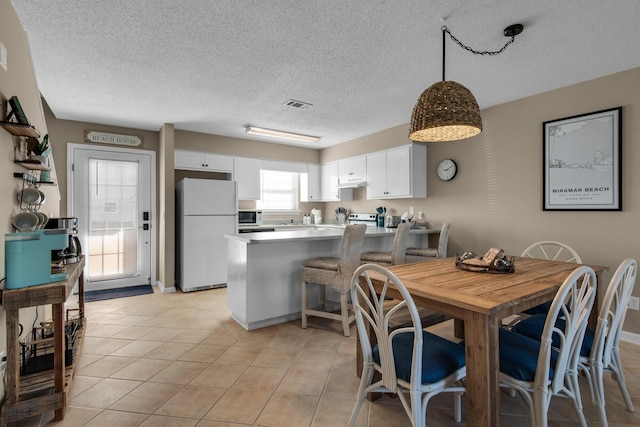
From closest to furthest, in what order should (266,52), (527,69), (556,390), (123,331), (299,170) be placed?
1. (556,390)
2. (266,52)
3. (527,69)
4. (123,331)
5. (299,170)

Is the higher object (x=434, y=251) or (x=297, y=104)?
(x=297, y=104)

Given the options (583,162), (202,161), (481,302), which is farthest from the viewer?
(202,161)

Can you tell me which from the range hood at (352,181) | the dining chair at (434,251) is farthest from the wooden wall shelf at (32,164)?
the range hood at (352,181)

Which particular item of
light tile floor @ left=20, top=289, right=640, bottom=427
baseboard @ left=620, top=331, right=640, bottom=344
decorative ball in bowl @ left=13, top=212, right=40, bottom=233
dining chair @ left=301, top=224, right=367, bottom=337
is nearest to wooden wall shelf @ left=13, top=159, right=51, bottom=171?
decorative ball in bowl @ left=13, top=212, right=40, bottom=233

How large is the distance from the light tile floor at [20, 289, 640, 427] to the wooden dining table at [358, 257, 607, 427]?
1.80 ft

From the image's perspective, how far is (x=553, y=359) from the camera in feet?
4.67

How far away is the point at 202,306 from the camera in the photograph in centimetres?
368

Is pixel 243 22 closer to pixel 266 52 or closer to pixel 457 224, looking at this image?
pixel 266 52

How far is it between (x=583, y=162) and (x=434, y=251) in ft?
5.31

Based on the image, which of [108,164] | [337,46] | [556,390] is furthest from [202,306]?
[556,390]

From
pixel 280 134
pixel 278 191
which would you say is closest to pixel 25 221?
pixel 280 134

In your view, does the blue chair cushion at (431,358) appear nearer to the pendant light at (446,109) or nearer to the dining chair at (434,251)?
the pendant light at (446,109)

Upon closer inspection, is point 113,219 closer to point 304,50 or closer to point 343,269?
point 343,269

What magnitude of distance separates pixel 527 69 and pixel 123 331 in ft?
14.2
